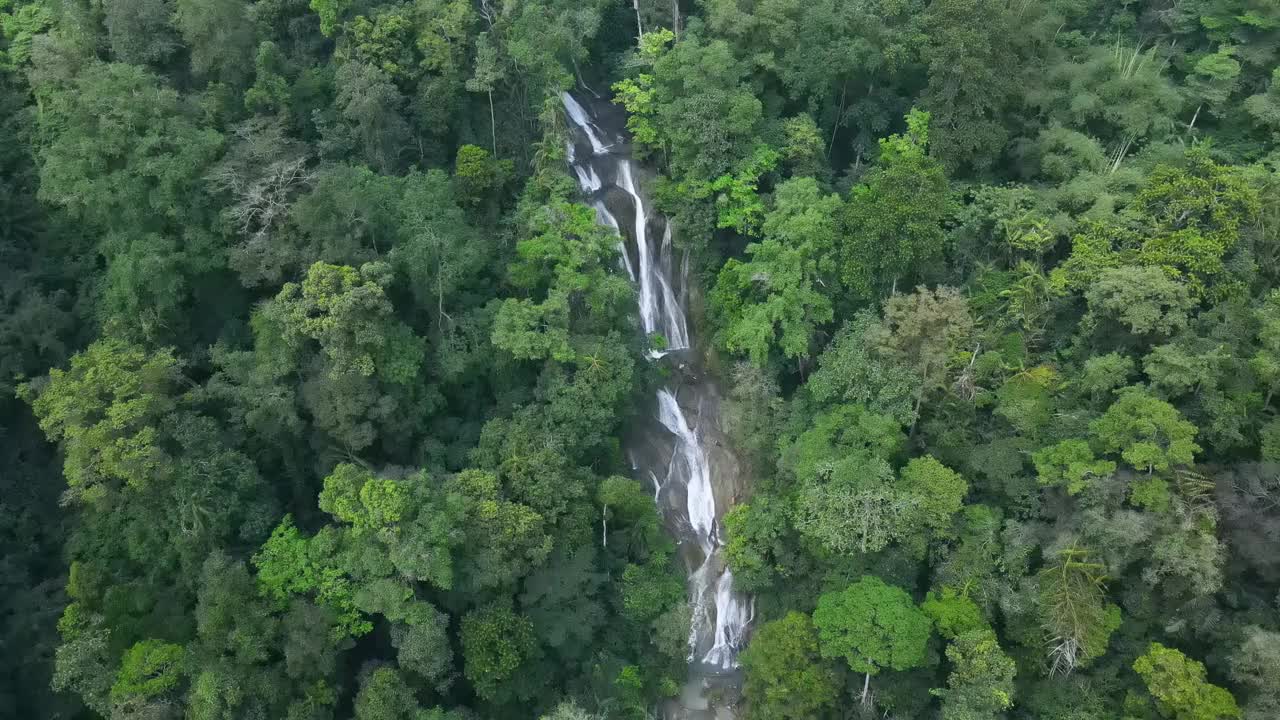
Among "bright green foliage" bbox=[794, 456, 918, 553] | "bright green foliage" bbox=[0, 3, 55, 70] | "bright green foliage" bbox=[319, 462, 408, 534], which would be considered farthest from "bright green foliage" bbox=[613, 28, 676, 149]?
"bright green foliage" bbox=[0, 3, 55, 70]

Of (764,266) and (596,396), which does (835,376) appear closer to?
(764,266)

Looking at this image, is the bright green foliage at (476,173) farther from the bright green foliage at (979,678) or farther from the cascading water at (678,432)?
the bright green foliage at (979,678)

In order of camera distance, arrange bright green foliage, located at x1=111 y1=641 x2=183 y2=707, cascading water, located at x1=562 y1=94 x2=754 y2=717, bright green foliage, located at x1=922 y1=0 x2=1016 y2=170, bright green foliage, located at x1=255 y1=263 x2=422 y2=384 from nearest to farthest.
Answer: bright green foliage, located at x1=111 y1=641 x2=183 y2=707
bright green foliage, located at x1=255 y1=263 x2=422 y2=384
bright green foliage, located at x1=922 y1=0 x2=1016 y2=170
cascading water, located at x1=562 y1=94 x2=754 y2=717

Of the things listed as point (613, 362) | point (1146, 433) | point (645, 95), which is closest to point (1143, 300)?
point (1146, 433)

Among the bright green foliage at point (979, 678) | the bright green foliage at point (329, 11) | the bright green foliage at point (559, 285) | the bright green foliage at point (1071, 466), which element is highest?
the bright green foliage at point (329, 11)

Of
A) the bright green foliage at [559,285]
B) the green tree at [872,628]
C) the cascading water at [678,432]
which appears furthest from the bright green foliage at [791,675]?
the bright green foliage at [559,285]

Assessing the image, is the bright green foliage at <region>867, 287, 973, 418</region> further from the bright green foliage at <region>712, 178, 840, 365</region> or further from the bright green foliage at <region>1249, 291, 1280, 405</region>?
the bright green foliage at <region>1249, 291, 1280, 405</region>

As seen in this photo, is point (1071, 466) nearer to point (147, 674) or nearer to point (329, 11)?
point (147, 674)
